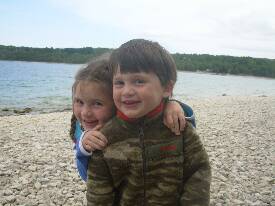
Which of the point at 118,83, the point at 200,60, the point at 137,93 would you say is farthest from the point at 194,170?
the point at 200,60

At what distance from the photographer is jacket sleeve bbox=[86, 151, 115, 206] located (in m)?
2.85

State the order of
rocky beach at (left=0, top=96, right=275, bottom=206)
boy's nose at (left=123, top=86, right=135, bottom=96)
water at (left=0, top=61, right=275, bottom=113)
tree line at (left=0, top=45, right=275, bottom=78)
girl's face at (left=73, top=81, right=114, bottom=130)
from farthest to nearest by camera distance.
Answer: tree line at (left=0, top=45, right=275, bottom=78), water at (left=0, top=61, right=275, bottom=113), rocky beach at (left=0, top=96, right=275, bottom=206), girl's face at (left=73, top=81, right=114, bottom=130), boy's nose at (left=123, top=86, right=135, bottom=96)

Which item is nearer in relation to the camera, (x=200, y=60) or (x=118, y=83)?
(x=118, y=83)

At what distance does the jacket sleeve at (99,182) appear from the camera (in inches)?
112

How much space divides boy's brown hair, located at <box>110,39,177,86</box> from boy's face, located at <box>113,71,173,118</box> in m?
0.04

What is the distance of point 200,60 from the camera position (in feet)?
431

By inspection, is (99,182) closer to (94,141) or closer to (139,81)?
(94,141)

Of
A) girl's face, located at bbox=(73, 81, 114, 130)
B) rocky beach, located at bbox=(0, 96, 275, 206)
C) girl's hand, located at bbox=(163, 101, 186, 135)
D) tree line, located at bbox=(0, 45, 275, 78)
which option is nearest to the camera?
girl's hand, located at bbox=(163, 101, 186, 135)

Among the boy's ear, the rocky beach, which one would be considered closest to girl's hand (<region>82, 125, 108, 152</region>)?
the boy's ear

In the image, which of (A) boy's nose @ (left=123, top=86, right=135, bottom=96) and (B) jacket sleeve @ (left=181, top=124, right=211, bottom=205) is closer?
(A) boy's nose @ (left=123, top=86, right=135, bottom=96)

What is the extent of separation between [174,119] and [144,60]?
0.46 meters

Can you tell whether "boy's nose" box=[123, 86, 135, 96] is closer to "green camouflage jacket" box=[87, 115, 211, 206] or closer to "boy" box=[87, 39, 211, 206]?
"boy" box=[87, 39, 211, 206]

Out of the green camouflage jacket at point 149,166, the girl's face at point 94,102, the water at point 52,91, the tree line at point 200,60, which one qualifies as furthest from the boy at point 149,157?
the tree line at point 200,60

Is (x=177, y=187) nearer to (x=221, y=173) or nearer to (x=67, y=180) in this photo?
(x=67, y=180)
